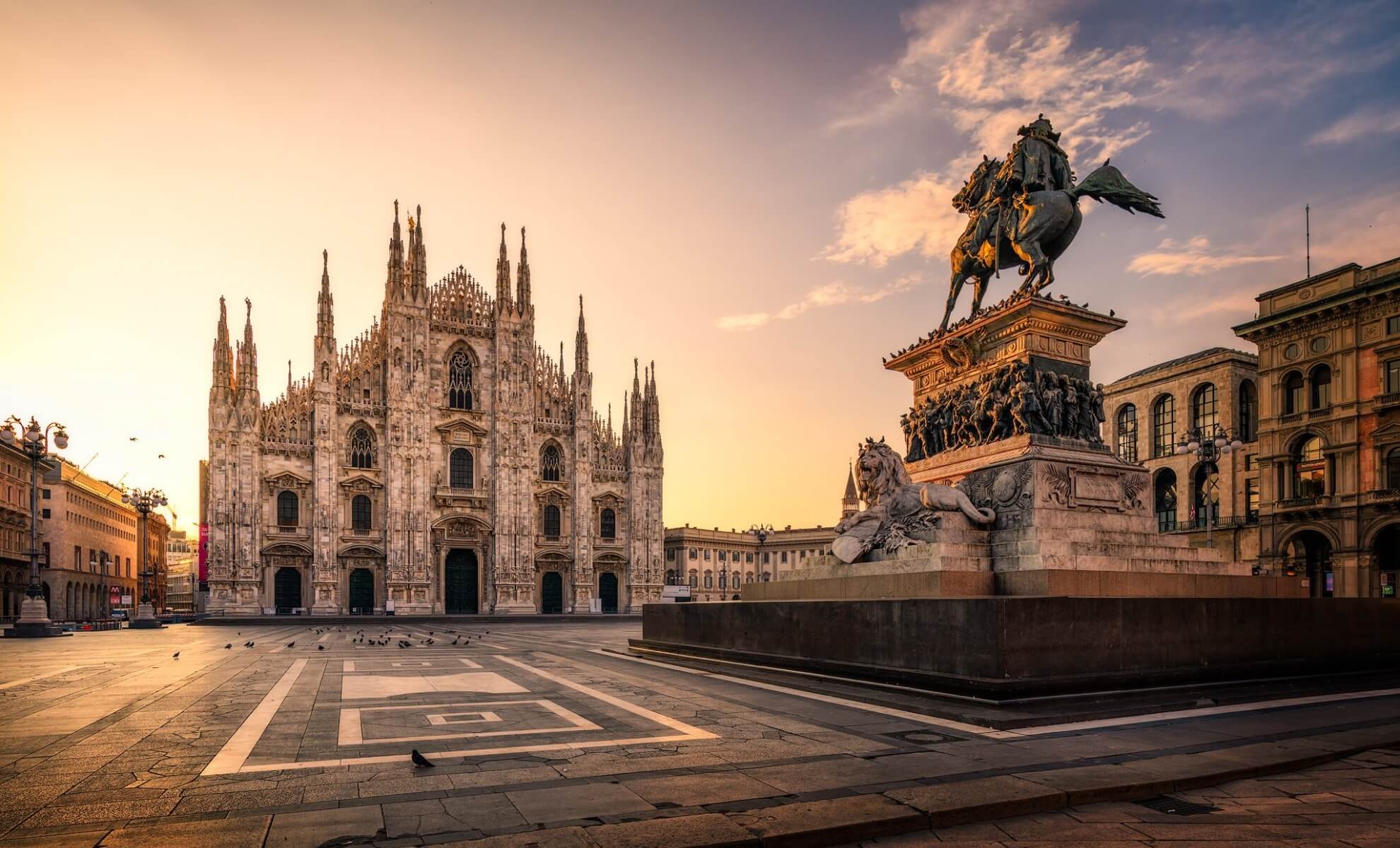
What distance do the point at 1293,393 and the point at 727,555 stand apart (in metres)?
63.8

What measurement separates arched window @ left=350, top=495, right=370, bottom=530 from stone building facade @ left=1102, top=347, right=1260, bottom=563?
41864 millimetres

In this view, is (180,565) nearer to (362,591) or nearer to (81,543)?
(81,543)

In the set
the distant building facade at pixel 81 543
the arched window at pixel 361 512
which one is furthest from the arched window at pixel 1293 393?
the distant building facade at pixel 81 543

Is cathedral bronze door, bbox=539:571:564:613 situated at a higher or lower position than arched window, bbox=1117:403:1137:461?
lower

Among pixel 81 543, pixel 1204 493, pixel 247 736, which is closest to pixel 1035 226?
pixel 247 736

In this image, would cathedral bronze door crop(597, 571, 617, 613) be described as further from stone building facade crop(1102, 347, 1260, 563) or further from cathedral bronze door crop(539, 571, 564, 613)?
stone building facade crop(1102, 347, 1260, 563)

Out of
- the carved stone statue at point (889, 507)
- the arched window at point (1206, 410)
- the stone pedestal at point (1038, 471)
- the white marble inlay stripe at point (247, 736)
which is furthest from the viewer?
the arched window at point (1206, 410)

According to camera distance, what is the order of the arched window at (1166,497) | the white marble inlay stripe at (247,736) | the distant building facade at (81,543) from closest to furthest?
the white marble inlay stripe at (247,736)
the arched window at (1166,497)
the distant building facade at (81,543)

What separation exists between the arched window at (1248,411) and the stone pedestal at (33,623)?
54.9 m

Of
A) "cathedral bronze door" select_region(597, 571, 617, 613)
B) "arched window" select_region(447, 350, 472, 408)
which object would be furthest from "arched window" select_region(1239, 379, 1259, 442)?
"arched window" select_region(447, 350, 472, 408)

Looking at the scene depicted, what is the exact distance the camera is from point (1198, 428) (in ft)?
152

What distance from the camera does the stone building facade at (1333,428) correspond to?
38125 millimetres

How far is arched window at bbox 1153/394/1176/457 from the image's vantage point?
53969mm

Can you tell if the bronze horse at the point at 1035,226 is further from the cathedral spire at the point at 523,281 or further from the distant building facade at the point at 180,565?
the distant building facade at the point at 180,565
